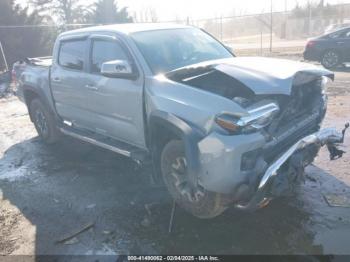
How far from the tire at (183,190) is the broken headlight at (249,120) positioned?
648 mm

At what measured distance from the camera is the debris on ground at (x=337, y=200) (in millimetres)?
3980

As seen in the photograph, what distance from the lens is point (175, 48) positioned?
4.63 meters

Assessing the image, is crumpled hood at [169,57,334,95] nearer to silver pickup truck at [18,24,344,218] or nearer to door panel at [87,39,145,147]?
silver pickup truck at [18,24,344,218]

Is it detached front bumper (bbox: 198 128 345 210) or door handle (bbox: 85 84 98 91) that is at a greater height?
door handle (bbox: 85 84 98 91)

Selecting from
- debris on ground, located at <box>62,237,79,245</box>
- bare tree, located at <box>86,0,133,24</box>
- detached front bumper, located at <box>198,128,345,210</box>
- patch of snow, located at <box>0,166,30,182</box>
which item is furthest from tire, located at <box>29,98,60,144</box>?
bare tree, located at <box>86,0,133,24</box>

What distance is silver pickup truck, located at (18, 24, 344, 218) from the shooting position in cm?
321

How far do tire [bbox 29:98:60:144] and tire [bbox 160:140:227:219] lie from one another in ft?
11.0

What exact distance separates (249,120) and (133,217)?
1.80 m

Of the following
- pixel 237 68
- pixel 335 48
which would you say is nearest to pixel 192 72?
pixel 237 68

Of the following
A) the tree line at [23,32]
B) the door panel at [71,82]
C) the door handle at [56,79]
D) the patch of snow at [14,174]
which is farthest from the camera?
the tree line at [23,32]

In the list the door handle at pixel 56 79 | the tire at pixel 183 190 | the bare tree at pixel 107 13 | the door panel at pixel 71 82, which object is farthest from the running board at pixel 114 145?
the bare tree at pixel 107 13

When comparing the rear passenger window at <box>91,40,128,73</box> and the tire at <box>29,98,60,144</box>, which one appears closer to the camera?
the rear passenger window at <box>91,40,128,73</box>

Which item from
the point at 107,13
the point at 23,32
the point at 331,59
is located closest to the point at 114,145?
the point at 331,59

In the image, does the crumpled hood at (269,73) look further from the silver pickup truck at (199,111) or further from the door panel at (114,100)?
the door panel at (114,100)
